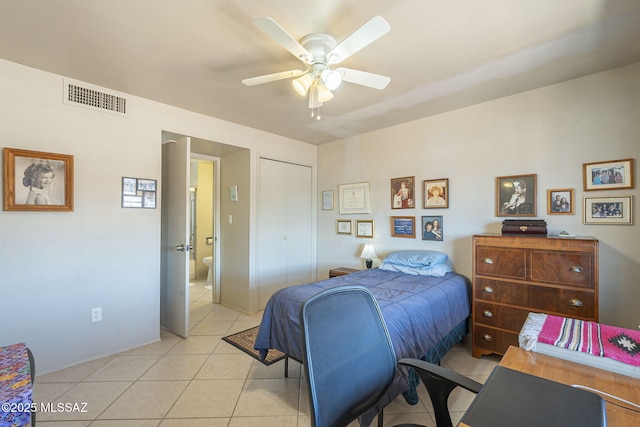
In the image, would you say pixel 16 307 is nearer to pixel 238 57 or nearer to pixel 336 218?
pixel 238 57

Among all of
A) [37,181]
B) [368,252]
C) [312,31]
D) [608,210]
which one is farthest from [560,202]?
[37,181]

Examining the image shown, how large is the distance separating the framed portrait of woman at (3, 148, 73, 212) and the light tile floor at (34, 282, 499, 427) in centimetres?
137

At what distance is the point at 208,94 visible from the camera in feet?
8.86

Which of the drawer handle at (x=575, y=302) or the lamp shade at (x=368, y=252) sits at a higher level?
the lamp shade at (x=368, y=252)

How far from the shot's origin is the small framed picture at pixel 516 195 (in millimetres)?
2646

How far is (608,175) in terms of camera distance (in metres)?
2.29

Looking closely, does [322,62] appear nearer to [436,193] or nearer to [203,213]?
[436,193]

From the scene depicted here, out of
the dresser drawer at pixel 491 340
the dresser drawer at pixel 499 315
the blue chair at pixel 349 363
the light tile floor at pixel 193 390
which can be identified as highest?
the blue chair at pixel 349 363

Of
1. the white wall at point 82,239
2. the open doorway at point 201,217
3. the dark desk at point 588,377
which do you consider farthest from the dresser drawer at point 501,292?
the open doorway at point 201,217

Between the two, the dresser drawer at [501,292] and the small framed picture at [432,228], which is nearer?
the dresser drawer at [501,292]

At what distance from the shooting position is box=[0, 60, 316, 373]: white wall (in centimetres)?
216

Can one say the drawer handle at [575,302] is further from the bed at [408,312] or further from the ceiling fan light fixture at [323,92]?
the ceiling fan light fixture at [323,92]

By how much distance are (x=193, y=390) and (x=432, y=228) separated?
110 inches

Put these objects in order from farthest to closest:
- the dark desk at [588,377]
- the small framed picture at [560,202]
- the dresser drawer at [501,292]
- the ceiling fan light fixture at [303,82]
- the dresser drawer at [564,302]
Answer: the small framed picture at [560,202]
the dresser drawer at [501,292]
the dresser drawer at [564,302]
the ceiling fan light fixture at [303,82]
the dark desk at [588,377]
